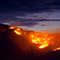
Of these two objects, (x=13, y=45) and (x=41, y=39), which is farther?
(x=41, y=39)

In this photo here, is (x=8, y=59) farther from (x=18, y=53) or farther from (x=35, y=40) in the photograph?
(x=35, y=40)

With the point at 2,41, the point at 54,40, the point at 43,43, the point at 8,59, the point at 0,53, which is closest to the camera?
the point at 8,59

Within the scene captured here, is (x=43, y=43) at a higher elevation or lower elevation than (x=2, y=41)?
lower

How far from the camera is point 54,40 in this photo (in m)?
26.3

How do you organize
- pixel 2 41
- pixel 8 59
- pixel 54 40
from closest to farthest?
pixel 8 59, pixel 2 41, pixel 54 40

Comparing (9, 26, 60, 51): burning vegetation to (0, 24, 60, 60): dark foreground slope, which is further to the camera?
(9, 26, 60, 51): burning vegetation

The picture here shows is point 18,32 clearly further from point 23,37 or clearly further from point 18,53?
point 18,53

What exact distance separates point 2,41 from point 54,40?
8.28m

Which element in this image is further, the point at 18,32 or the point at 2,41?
the point at 18,32

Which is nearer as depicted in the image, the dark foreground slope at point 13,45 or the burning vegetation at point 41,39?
the dark foreground slope at point 13,45

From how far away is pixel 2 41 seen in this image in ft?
74.9

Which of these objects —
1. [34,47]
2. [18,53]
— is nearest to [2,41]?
[18,53]

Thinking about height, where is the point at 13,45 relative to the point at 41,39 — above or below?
above

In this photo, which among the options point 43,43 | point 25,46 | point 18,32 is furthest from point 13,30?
point 43,43
